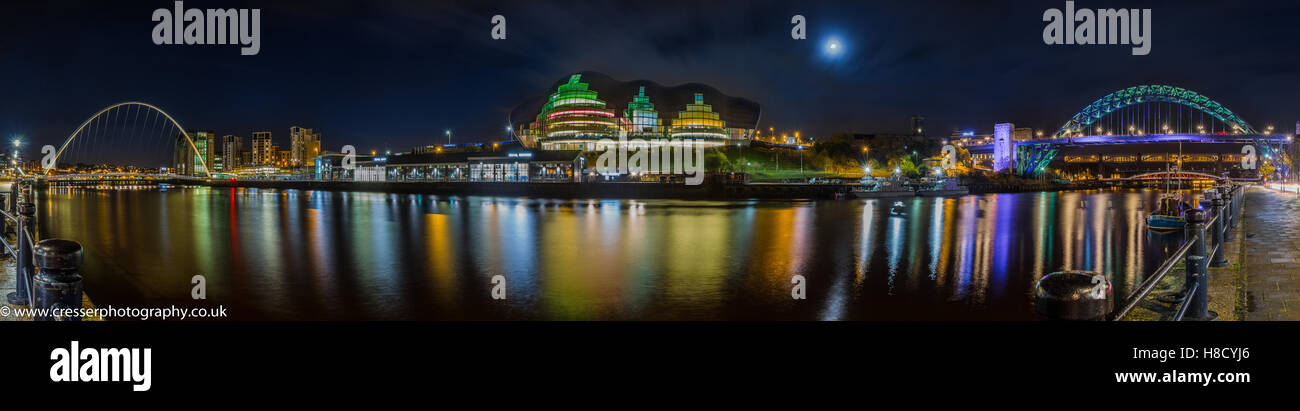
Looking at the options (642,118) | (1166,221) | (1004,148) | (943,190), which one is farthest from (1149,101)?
(1166,221)

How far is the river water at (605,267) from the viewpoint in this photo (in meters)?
10.1

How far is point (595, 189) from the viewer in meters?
63.7

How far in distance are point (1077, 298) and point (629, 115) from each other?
139 meters

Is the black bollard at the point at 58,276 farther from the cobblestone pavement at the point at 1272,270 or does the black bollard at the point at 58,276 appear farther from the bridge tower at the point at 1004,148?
the bridge tower at the point at 1004,148

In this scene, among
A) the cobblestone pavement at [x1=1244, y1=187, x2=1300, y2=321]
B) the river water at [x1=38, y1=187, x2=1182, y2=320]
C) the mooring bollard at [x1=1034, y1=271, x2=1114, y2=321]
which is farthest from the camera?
the river water at [x1=38, y1=187, x2=1182, y2=320]

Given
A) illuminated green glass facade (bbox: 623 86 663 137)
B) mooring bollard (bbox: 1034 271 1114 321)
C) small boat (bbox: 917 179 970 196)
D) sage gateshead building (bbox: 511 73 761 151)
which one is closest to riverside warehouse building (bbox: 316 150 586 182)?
sage gateshead building (bbox: 511 73 761 151)

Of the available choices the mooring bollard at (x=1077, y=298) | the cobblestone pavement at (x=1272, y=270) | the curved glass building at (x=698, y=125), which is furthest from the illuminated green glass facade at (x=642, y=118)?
the mooring bollard at (x=1077, y=298)

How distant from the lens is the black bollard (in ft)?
14.7

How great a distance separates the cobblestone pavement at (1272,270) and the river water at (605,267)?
2.01 meters

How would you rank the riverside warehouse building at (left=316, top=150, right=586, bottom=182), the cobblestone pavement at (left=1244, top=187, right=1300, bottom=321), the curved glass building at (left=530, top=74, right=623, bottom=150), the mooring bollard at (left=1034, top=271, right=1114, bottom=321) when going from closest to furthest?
the mooring bollard at (left=1034, top=271, right=1114, bottom=321)
the cobblestone pavement at (left=1244, top=187, right=1300, bottom=321)
the riverside warehouse building at (left=316, top=150, right=586, bottom=182)
the curved glass building at (left=530, top=74, right=623, bottom=150)

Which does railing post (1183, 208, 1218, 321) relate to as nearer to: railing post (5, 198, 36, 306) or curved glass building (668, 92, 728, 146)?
railing post (5, 198, 36, 306)
